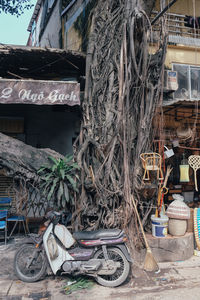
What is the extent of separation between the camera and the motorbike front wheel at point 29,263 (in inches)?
179

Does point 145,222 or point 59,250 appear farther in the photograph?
point 145,222

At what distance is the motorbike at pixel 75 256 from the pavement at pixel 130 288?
16 cm

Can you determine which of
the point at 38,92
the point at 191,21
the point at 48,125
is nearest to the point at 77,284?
the point at 38,92

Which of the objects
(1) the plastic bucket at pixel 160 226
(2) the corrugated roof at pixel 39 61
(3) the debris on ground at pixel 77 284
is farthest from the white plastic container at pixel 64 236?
(2) the corrugated roof at pixel 39 61

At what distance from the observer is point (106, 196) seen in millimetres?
5688

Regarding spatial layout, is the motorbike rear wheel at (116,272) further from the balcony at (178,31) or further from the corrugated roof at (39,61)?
the balcony at (178,31)

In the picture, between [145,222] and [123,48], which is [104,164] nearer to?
[145,222]

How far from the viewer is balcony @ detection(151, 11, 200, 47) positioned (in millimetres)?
8133

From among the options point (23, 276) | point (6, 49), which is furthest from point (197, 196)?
point (6, 49)

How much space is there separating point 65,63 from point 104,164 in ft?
11.0

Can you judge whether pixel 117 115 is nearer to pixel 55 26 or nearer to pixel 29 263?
pixel 29 263

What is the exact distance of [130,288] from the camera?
4.45 m

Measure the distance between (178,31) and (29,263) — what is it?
7.86m

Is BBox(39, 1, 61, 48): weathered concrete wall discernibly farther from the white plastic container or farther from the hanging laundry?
the white plastic container
